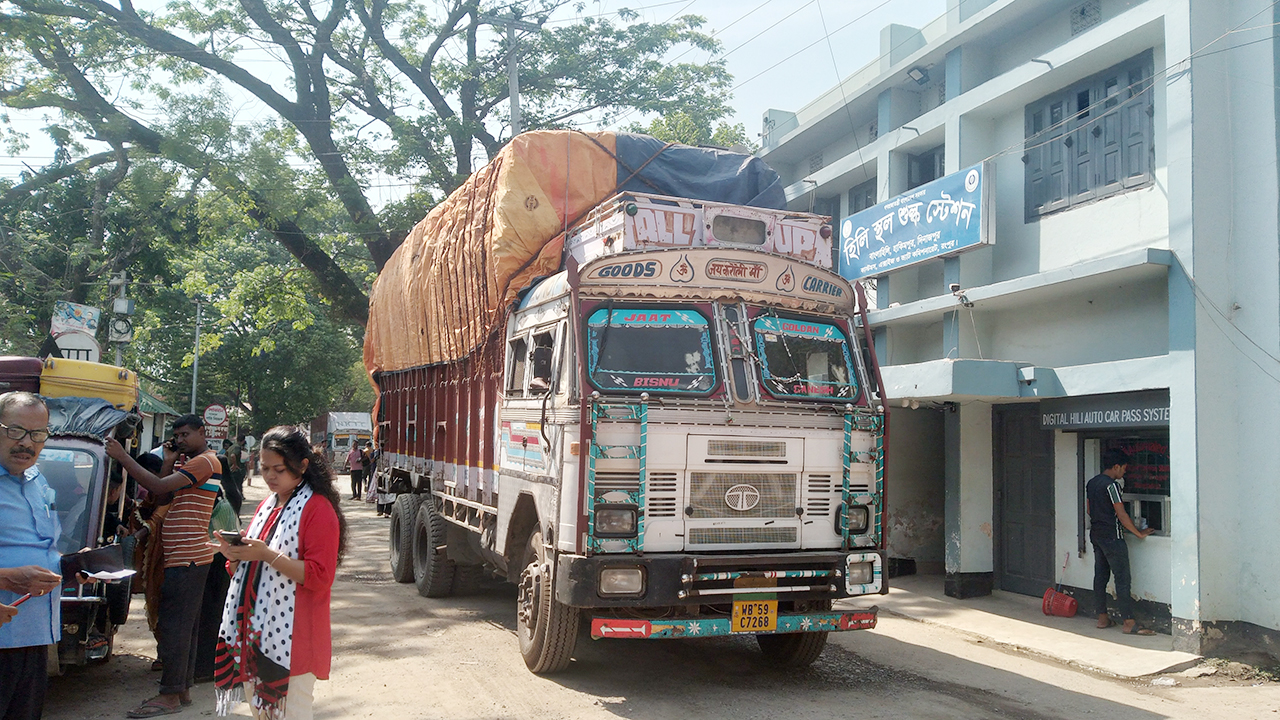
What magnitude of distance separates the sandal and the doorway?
9.14 metres

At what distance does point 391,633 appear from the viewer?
8125mm

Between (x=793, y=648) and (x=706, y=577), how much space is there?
1.56 m

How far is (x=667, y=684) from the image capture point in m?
6.54

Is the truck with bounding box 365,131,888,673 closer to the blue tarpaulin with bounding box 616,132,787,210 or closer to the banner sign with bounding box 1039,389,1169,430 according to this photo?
the blue tarpaulin with bounding box 616,132,787,210

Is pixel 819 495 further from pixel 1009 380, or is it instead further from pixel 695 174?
pixel 1009 380

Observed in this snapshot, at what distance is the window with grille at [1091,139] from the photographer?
952 cm

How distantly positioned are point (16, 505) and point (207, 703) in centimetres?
289

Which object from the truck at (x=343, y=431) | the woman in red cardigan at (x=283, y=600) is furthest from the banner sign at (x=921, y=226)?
the truck at (x=343, y=431)

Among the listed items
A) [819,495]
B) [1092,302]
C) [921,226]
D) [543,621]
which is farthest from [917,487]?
[543,621]

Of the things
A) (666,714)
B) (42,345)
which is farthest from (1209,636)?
(42,345)

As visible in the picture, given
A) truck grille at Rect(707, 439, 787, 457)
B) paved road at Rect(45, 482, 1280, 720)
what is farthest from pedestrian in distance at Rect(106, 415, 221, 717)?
truck grille at Rect(707, 439, 787, 457)

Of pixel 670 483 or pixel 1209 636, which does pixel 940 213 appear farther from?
pixel 670 483

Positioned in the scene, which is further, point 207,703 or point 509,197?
point 509,197

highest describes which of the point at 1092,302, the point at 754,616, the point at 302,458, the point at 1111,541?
the point at 1092,302
